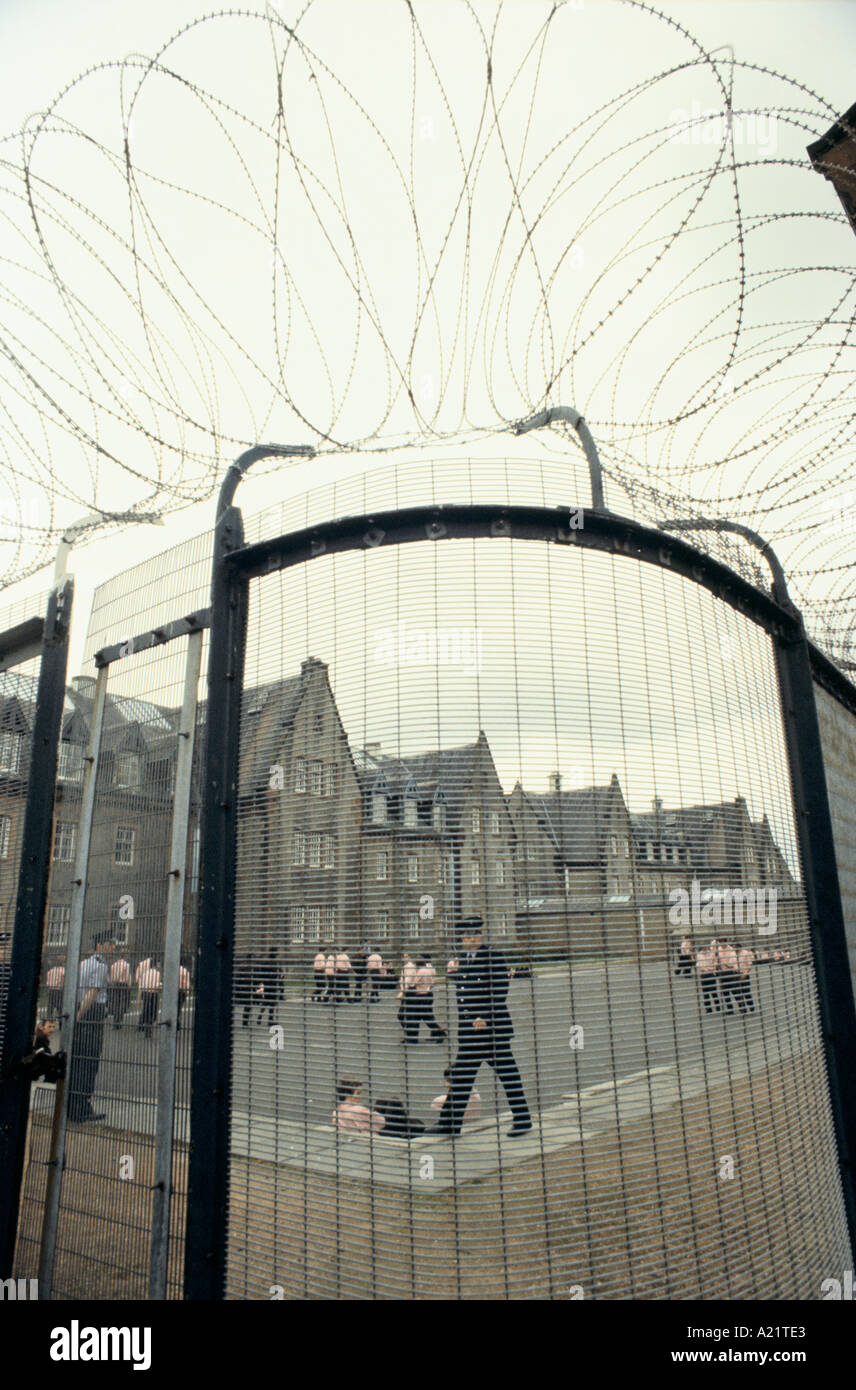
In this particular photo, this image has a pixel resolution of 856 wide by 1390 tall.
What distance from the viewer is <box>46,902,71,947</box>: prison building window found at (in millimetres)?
4273

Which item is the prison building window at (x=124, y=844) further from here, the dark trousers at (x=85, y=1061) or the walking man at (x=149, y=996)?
the dark trousers at (x=85, y=1061)

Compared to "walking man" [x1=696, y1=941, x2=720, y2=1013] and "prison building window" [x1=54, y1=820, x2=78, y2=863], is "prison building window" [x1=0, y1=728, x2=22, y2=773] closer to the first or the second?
"prison building window" [x1=54, y1=820, x2=78, y2=863]

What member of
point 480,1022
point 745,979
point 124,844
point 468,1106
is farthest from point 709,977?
point 124,844

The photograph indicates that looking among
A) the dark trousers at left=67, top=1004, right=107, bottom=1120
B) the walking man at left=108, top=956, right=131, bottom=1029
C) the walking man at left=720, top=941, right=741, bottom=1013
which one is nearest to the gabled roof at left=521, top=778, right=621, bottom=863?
the walking man at left=720, top=941, right=741, bottom=1013

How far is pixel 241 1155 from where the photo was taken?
11.4 ft

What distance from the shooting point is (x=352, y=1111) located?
10.7 ft

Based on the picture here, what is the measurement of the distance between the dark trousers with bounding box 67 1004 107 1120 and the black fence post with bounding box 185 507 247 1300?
80cm

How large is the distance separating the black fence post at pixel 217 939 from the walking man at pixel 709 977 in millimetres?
2209

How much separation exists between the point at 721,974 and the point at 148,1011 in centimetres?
279

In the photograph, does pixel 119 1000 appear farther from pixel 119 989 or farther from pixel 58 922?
pixel 58 922

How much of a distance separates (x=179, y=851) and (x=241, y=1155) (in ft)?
4.64

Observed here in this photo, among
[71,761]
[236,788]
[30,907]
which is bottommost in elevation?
[30,907]

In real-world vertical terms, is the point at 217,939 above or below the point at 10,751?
below
